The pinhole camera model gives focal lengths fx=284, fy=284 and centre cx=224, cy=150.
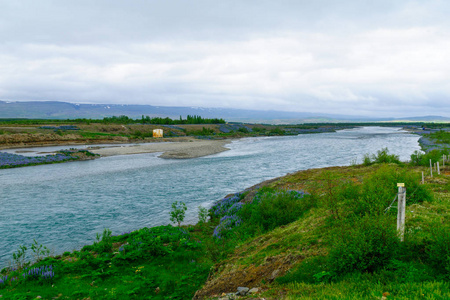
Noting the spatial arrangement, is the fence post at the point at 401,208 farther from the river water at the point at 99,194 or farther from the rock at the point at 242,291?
the river water at the point at 99,194

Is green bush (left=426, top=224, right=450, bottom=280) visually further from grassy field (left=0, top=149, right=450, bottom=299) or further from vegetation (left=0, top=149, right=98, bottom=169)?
vegetation (left=0, top=149, right=98, bottom=169)

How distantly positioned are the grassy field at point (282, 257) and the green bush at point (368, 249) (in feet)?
0.07

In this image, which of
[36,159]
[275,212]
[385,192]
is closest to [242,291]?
[385,192]

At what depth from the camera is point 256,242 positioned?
32.1 ft

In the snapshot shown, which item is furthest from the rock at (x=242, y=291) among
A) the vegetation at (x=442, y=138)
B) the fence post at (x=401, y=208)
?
the vegetation at (x=442, y=138)

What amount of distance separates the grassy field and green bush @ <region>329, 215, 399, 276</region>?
0.8 inches

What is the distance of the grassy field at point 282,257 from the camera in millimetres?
5309

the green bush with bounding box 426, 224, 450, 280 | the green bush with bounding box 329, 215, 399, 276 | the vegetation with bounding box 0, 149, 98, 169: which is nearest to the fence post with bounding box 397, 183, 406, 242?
the green bush with bounding box 329, 215, 399, 276

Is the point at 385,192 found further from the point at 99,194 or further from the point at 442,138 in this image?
the point at 442,138

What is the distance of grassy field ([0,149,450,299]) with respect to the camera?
17.4ft

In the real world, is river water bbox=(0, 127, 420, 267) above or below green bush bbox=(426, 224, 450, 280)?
below

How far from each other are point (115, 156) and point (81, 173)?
51.8 ft

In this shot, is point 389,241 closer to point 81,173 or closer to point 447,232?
point 447,232

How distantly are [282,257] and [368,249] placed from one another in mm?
2554
